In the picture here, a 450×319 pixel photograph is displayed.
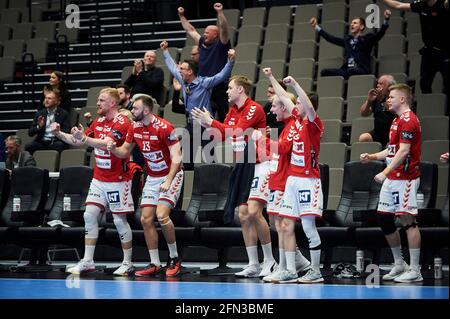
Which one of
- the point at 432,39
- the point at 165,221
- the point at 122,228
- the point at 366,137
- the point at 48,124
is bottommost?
the point at 122,228

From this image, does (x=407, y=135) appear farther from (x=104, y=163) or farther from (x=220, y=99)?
(x=220, y=99)

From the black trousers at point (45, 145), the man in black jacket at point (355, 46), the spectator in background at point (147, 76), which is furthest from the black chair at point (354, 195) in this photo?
the black trousers at point (45, 145)

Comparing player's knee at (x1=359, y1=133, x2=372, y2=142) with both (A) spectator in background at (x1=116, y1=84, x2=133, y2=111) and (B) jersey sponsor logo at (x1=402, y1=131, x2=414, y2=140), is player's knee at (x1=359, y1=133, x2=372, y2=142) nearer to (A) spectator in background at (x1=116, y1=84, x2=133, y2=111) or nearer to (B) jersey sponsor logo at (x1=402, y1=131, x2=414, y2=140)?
(B) jersey sponsor logo at (x1=402, y1=131, x2=414, y2=140)

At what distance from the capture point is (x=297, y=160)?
8680mm

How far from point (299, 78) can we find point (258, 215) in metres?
4.13

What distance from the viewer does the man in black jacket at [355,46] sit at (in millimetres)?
12562

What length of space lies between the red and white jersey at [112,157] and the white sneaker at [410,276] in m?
3.38

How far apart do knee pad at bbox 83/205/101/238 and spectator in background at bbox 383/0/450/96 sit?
14.3 feet

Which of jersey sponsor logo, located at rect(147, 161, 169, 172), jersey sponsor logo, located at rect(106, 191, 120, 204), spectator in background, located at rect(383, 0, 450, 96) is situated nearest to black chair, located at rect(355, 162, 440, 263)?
spectator in background, located at rect(383, 0, 450, 96)

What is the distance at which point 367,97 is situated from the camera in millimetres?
11891

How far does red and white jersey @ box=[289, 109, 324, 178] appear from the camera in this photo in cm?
863

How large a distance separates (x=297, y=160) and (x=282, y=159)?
0.36 m

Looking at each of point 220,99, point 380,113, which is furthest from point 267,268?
point 220,99

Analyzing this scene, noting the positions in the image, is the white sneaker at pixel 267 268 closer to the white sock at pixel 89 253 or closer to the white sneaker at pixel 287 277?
the white sneaker at pixel 287 277
